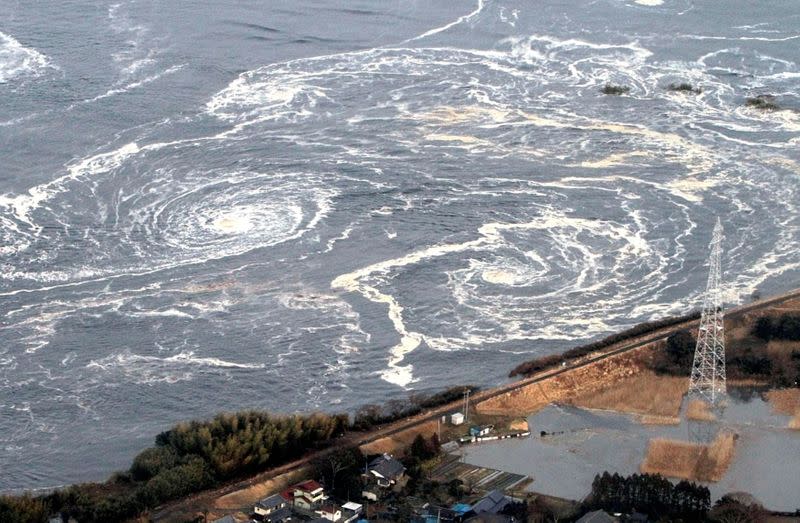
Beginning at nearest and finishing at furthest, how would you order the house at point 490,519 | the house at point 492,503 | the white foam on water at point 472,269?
the house at point 490,519 < the house at point 492,503 < the white foam on water at point 472,269

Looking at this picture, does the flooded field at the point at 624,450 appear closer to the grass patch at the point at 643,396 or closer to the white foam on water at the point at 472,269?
the grass patch at the point at 643,396

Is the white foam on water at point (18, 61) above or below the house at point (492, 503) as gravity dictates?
above

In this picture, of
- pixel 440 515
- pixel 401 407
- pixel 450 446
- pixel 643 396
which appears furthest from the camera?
pixel 643 396

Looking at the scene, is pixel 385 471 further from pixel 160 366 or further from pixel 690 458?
pixel 160 366

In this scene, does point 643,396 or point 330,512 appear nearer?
point 330,512

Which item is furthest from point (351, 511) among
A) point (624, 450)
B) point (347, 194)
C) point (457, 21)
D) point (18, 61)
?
point (457, 21)

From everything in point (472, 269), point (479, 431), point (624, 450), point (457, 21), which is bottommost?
point (624, 450)

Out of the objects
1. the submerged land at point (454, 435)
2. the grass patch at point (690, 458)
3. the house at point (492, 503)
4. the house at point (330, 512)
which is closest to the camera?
the house at point (492, 503)

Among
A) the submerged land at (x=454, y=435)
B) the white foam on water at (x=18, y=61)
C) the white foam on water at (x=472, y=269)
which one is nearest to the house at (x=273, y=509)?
the submerged land at (x=454, y=435)
